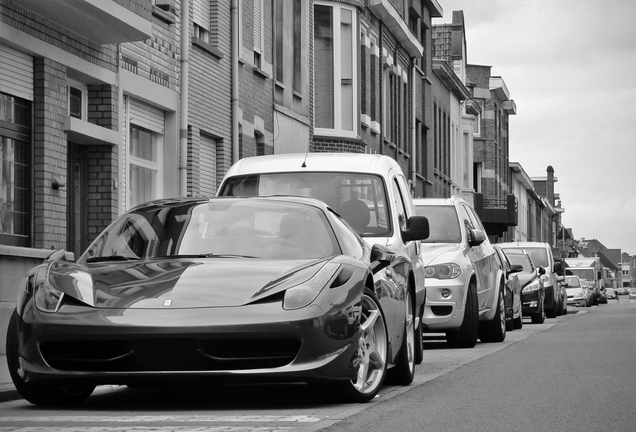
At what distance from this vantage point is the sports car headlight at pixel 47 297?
25.9 feet

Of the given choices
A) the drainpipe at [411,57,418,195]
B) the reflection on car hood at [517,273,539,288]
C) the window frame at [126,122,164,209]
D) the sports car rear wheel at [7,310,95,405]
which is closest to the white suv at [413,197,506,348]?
the window frame at [126,122,164,209]

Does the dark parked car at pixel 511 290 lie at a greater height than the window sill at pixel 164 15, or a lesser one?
lesser

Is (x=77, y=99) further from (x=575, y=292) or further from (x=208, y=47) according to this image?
(x=575, y=292)

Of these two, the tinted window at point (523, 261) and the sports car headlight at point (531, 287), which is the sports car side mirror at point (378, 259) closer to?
the sports car headlight at point (531, 287)

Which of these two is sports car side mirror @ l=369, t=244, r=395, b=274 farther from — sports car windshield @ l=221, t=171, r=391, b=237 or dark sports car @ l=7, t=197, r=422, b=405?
sports car windshield @ l=221, t=171, r=391, b=237

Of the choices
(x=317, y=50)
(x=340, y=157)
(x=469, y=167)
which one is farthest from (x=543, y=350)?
(x=469, y=167)

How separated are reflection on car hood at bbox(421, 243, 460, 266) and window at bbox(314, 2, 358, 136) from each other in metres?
15.9

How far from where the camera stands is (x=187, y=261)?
8414mm

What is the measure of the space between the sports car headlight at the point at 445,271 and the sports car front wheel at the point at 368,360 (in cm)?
769

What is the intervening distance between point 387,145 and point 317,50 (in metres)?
7.41

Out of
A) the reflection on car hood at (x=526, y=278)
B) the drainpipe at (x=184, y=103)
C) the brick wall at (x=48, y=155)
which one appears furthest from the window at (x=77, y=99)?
the reflection on car hood at (x=526, y=278)

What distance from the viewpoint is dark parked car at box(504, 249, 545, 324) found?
2911 cm

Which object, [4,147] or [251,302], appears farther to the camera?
[4,147]

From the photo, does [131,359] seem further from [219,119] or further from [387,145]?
[387,145]
